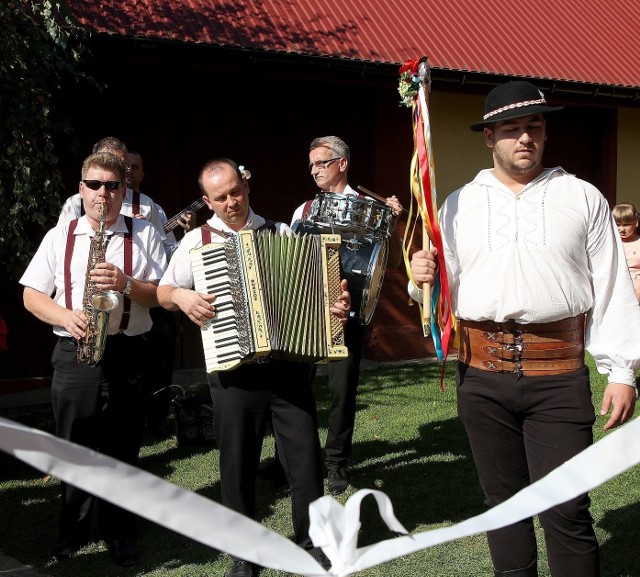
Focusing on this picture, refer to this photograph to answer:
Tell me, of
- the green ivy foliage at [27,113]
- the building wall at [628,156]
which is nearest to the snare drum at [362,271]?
the green ivy foliage at [27,113]

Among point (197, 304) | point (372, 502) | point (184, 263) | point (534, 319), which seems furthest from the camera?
point (372, 502)

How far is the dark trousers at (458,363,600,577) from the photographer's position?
3430 mm

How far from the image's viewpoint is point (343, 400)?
18.6 ft

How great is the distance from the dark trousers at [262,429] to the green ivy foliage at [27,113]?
3.05 metres

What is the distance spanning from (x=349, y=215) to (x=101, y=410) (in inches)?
64.8

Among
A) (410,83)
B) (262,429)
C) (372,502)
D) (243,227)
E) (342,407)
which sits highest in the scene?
(410,83)

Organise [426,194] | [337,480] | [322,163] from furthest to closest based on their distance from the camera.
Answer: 1. [322,163]
2. [337,480]
3. [426,194]

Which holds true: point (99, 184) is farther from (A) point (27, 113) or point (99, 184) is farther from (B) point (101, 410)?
(A) point (27, 113)

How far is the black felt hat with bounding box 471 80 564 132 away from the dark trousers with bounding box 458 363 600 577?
1.03 m

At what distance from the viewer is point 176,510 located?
2076 mm

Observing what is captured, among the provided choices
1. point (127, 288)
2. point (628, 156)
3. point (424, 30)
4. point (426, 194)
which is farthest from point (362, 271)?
point (628, 156)

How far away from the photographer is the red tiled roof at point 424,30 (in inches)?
339

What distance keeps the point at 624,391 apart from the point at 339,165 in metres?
2.87

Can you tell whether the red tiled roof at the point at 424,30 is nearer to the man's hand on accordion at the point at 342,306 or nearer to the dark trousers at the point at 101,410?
the dark trousers at the point at 101,410
